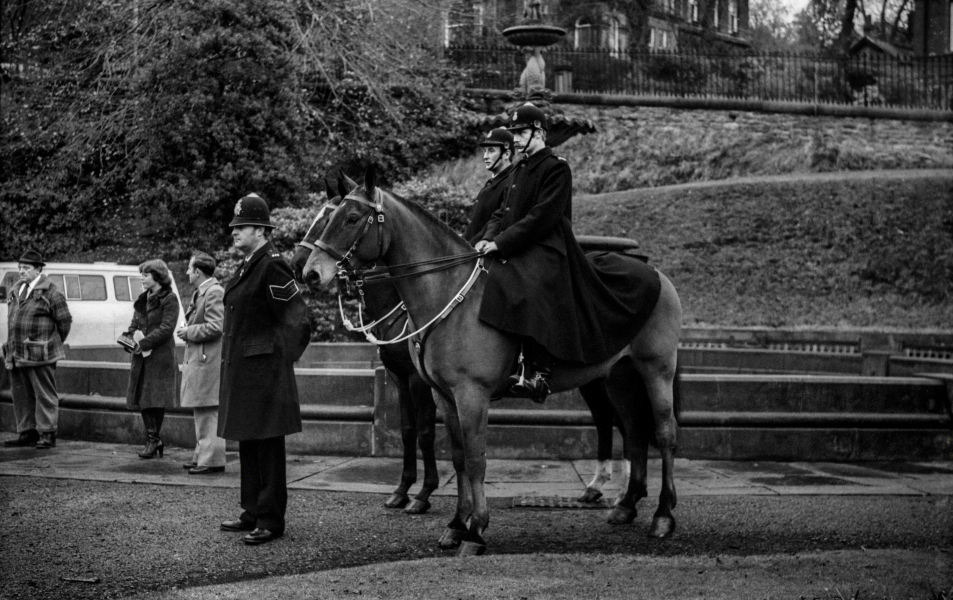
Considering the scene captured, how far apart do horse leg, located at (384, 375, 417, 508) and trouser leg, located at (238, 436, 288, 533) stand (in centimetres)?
134

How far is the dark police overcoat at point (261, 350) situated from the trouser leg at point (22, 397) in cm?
524

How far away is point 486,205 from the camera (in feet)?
26.4

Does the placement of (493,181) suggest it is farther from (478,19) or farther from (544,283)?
(478,19)

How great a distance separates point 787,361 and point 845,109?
18143 mm

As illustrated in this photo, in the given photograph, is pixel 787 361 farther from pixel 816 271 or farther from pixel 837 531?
pixel 816 271

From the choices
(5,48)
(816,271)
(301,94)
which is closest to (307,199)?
(301,94)

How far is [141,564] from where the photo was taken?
639 centimetres

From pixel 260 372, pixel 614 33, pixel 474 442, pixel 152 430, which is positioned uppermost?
pixel 614 33

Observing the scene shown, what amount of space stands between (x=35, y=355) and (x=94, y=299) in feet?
28.7

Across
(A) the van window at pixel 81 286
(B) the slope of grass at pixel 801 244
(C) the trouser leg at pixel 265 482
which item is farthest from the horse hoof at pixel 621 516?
(B) the slope of grass at pixel 801 244

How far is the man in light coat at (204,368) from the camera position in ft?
32.4

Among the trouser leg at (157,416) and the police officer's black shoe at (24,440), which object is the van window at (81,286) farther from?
the trouser leg at (157,416)

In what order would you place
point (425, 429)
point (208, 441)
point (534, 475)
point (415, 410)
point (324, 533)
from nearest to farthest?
1. point (324, 533)
2. point (425, 429)
3. point (415, 410)
4. point (534, 475)
5. point (208, 441)

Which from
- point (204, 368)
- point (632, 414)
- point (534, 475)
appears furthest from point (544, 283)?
point (204, 368)
